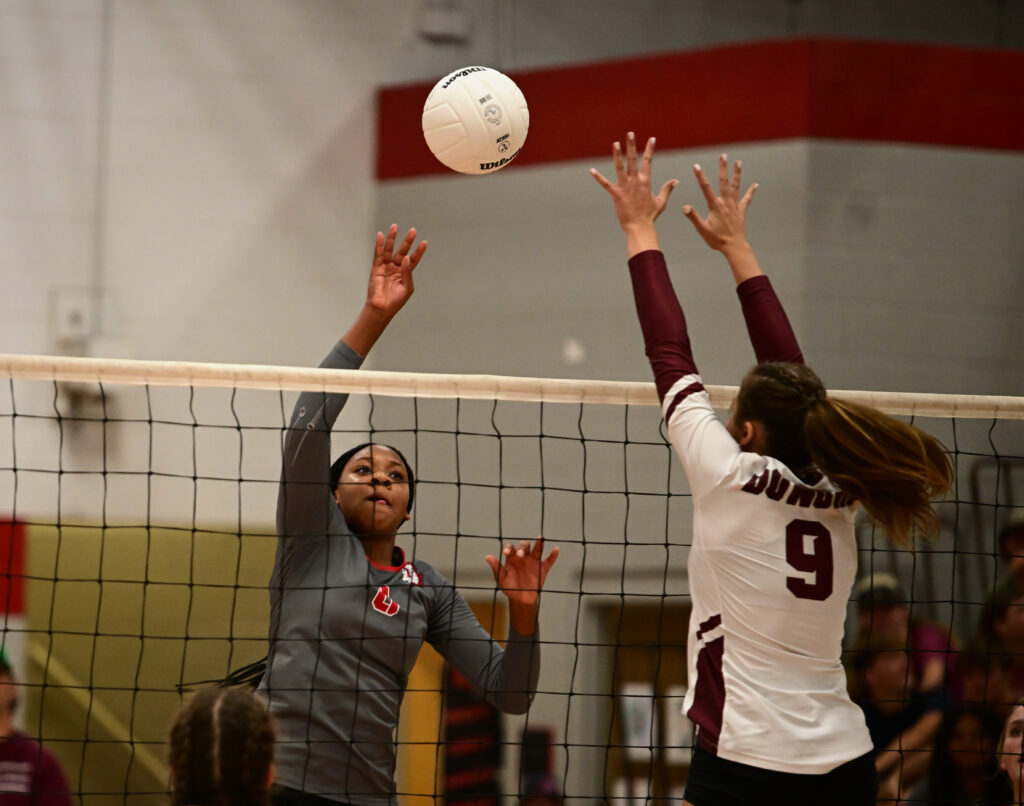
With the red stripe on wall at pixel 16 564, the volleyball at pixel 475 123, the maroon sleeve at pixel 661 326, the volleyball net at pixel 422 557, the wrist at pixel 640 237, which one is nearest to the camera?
the maroon sleeve at pixel 661 326

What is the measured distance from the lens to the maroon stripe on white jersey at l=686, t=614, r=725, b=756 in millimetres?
2961

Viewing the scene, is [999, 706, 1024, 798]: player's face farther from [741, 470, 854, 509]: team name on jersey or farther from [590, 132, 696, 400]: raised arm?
[590, 132, 696, 400]: raised arm

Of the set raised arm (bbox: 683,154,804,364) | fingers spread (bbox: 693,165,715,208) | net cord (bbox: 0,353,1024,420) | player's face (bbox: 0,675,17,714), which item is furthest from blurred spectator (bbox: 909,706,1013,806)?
player's face (bbox: 0,675,17,714)

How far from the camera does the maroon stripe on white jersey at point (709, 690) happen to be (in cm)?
A: 296

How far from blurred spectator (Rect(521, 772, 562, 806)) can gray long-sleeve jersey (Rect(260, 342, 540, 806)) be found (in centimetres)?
374

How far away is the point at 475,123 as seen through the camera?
178 inches

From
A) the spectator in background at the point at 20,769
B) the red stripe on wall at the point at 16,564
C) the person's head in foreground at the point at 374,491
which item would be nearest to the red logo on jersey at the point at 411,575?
the person's head in foreground at the point at 374,491

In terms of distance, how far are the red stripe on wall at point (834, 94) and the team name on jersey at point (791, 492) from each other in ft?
16.6

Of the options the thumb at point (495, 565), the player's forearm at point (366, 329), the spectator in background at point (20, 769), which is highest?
the player's forearm at point (366, 329)

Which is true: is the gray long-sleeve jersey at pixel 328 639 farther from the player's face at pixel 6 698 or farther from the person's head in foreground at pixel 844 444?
the player's face at pixel 6 698

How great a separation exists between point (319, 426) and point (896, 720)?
324 centimetres

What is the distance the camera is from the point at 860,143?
7.72 m

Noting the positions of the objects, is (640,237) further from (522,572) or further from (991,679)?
(991,679)

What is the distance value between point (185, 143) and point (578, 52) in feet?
9.06
